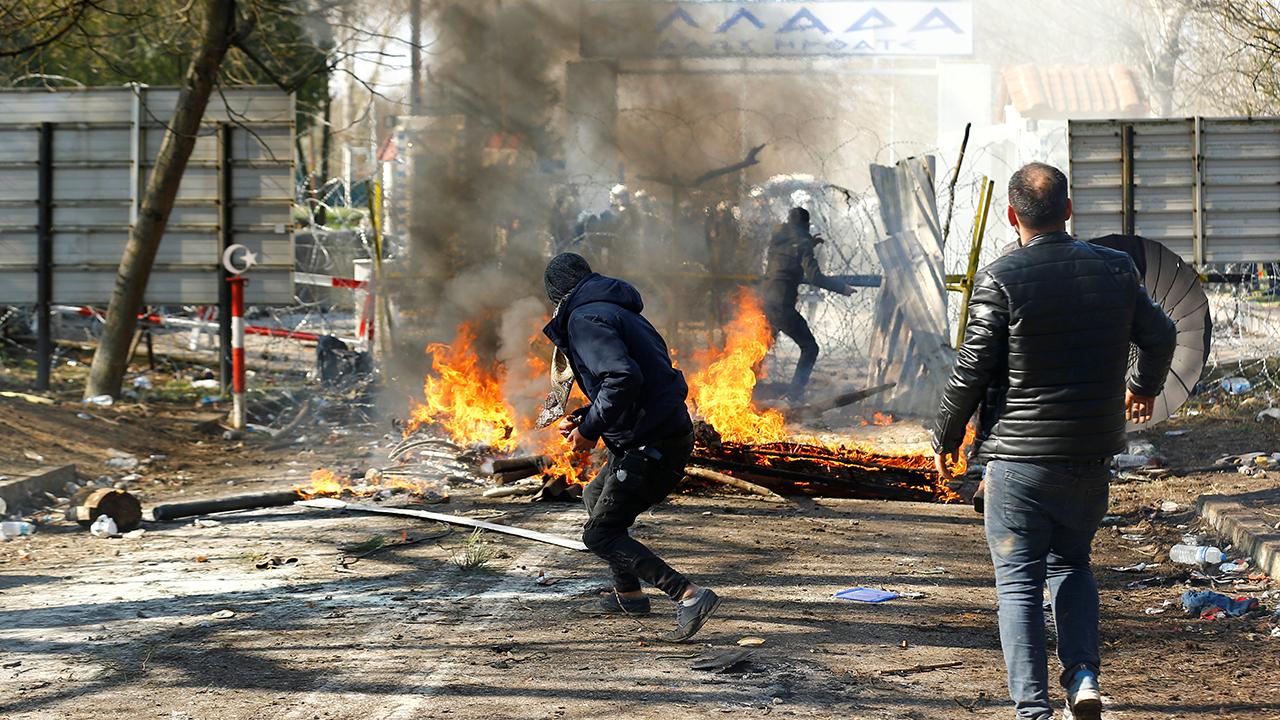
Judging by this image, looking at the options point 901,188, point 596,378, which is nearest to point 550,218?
point 901,188

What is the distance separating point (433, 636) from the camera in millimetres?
5156

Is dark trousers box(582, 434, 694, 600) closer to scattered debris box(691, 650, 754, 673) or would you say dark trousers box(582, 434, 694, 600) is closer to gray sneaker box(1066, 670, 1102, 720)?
scattered debris box(691, 650, 754, 673)

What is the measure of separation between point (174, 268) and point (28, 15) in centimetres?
331

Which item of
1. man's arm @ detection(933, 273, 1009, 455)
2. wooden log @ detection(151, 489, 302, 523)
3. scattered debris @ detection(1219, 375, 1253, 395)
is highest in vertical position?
man's arm @ detection(933, 273, 1009, 455)

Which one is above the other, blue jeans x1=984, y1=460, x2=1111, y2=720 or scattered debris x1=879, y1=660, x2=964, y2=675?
blue jeans x1=984, y1=460, x2=1111, y2=720

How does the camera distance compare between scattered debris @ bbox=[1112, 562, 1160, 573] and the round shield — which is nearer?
scattered debris @ bbox=[1112, 562, 1160, 573]

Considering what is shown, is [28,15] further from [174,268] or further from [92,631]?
[92,631]

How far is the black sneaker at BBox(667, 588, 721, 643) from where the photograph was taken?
16.7 ft

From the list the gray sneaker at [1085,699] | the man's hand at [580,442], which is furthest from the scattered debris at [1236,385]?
the gray sneaker at [1085,699]

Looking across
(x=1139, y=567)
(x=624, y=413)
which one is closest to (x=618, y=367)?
(x=624, y=413)

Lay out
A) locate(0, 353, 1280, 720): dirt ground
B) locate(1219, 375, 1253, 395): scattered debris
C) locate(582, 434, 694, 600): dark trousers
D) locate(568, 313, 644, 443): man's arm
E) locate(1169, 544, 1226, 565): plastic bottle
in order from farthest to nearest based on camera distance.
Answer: locate(1219, 375, 1253, 395): scattered debris → locate(1169, 544, 1226, 565): plastic bottle → locate(582, 434, 694, 600): dark trousers → locate(568, 313, 644, 443): man's arm → locate(0, 353, 1280, 720): dirt ground

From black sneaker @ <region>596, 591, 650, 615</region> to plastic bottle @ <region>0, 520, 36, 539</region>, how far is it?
4.02 m

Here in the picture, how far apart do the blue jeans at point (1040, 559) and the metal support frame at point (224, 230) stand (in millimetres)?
10563

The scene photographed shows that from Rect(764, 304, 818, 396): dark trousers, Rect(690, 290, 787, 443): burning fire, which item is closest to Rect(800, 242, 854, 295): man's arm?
Rect(764, 304, 818, 396): dark trousers
